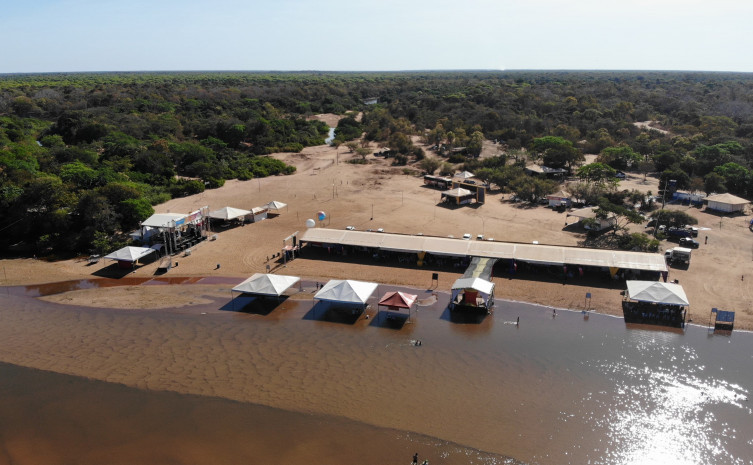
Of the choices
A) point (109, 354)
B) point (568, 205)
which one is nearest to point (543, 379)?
point (109, 354)

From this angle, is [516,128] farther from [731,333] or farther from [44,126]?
[44,126]

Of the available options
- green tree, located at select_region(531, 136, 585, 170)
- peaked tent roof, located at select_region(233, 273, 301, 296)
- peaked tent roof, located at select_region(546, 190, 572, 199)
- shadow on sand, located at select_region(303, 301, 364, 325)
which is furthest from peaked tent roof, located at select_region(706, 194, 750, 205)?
peaked tent roof, located at select_region(233, 273, 301, 296)

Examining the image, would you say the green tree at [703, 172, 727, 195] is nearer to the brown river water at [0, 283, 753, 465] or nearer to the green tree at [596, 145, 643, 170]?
the green tree at [596, 145, 643, 170]

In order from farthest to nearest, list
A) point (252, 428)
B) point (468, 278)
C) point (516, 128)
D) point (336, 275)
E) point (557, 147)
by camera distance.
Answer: point (516, 128) → point (557, 147) → point (336, 275) → point (468, 278) → point (252, 428)

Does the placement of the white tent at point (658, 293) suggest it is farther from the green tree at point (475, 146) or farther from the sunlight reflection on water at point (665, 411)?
the green tree at point (475, 146)

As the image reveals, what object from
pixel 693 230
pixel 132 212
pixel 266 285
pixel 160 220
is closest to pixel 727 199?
pixel 693 230

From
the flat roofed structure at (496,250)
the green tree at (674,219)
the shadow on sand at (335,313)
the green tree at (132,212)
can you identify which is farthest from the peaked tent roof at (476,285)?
the green tree at (132,212)
